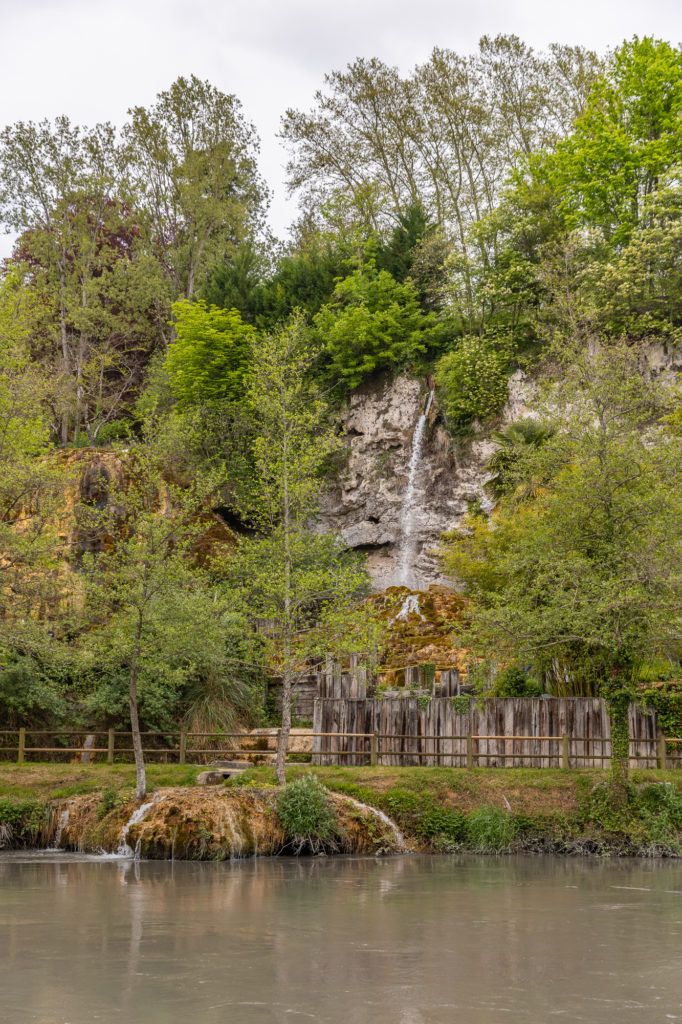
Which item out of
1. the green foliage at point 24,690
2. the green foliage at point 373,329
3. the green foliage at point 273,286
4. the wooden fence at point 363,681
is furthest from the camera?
the green foliage at point 273,286

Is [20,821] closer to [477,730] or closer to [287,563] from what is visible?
[287,563]

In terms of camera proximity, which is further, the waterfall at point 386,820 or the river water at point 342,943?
the waterfall at point 386,820

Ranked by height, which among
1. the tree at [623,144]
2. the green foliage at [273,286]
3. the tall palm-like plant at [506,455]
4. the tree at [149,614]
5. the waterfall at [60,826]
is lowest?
the waterfall at [60,826]

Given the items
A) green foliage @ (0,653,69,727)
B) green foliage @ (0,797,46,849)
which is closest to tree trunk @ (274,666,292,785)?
green foliage @ (0,797,46,849)

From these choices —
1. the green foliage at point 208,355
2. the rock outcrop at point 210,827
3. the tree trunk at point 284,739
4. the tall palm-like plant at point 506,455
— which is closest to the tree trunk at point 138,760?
the rock outcrop at point 210,827

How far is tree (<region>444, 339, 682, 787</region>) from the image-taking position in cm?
1873

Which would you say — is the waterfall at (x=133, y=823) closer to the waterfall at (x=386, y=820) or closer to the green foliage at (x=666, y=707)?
the waterfall at (x=386, y=820)

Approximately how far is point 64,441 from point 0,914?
32.1 metres

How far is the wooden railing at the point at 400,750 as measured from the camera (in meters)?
20.4

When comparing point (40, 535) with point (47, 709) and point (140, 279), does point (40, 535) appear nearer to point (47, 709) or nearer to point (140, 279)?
point (47, 709)

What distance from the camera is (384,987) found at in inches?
346

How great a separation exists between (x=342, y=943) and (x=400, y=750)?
11035mm

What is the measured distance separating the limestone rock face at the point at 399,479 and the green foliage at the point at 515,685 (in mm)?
11030

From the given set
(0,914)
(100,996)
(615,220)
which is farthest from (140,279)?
(100,996)
